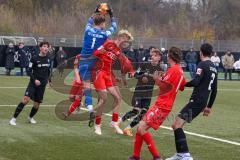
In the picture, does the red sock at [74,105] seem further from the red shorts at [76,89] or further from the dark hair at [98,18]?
the dark hair at [98,18]

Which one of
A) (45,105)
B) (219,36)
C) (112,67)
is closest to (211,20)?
(219,36)

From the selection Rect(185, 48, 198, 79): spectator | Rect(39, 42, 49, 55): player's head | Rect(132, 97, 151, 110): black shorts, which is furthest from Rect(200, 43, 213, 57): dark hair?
Rect(185, 48, 198, 79): spectator

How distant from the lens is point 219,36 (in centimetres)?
7369

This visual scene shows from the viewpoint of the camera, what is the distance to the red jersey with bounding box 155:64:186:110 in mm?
9547

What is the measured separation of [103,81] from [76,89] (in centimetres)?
70

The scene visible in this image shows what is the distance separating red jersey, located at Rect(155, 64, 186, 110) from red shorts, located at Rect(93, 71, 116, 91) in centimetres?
287

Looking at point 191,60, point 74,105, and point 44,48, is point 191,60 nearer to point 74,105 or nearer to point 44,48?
point 44,48

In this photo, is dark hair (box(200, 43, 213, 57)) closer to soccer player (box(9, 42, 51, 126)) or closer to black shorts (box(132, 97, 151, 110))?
black shorts (box(132, 97, 151, 110))

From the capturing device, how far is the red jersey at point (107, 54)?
12.3m

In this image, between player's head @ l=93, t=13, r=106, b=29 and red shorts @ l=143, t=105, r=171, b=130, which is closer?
red shorts @ l=143, t=105, r=171, b=130

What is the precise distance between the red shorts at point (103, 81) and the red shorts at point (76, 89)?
0.34 metres

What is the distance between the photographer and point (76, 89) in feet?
42.1

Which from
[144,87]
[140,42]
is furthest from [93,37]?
[140,42]

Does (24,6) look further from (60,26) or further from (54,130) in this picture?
(54,130)
